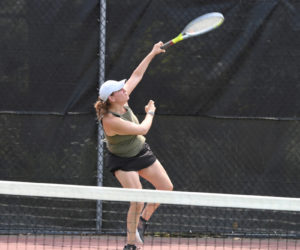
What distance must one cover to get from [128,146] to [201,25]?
1.17 meters

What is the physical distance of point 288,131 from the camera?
5988 millimetres

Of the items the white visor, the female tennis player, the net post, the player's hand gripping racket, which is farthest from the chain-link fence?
the white visor

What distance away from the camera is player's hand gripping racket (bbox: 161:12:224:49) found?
5.36 m

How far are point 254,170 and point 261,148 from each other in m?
0.20

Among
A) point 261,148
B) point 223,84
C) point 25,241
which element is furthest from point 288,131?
point 25,241

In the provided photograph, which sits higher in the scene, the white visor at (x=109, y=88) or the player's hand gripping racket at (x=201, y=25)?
the player's hand gripping racket at (x=201, y=25)

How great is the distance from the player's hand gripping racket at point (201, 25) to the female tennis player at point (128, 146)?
320 mm

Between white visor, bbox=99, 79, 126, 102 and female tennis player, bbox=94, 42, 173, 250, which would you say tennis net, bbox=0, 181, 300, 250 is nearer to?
female tennis player, bbox=94, 42, 173, 250

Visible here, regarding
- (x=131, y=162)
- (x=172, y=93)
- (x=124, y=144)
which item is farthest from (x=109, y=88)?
(x=172, y=93)

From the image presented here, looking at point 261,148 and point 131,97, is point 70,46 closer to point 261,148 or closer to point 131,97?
point 131,97

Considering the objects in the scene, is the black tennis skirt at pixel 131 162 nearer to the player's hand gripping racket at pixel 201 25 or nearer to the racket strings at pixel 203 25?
the player's hand gripping racket at pixel 201 25

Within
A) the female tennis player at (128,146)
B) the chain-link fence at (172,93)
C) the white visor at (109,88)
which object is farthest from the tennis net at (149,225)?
the white visor at (109,88)

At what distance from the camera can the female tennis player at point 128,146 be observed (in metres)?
4.89

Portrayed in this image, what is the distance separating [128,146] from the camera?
5.05 metres
